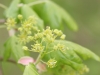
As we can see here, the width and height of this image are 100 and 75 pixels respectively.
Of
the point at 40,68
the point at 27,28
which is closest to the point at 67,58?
the point at 40,68

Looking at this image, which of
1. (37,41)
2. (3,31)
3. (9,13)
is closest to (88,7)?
(3,31)

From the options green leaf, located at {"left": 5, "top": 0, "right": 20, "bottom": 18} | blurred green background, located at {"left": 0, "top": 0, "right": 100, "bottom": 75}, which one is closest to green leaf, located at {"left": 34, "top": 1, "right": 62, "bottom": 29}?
green leaf, located at {"left": 5, "top": 0, "right": 20, "bottom": 18}

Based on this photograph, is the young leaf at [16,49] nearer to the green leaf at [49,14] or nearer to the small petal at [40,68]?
the small petal at [40,68]

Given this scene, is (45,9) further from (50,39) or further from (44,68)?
(50,39)

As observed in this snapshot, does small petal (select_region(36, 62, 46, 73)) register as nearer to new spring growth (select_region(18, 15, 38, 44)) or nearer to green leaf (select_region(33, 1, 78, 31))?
new spring growth (select_region(18, 15, 38, 44))

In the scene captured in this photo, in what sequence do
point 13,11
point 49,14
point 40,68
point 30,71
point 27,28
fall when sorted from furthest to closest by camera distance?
point 49,14, point 13,11, point 40,68, point 27,28, point 30,71

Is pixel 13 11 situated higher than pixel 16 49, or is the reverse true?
pixel 13 11

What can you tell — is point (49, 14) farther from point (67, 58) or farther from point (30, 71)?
point (30, 71)

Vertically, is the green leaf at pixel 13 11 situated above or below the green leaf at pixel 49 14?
→ below

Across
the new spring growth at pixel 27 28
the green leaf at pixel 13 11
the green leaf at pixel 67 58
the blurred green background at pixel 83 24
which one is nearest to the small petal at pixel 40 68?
the green leaf at pixel 67 58

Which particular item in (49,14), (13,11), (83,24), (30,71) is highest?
→ (83,24)
